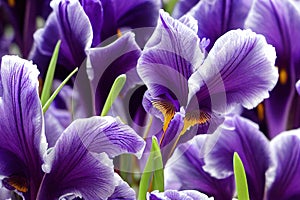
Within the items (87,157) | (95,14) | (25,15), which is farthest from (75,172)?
(25,15)

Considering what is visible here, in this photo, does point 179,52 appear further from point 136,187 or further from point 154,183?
point 136,187

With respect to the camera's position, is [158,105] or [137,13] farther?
[137,13]

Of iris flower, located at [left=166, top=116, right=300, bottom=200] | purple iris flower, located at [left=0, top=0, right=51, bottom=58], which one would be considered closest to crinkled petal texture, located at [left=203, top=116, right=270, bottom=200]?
iris flower, located at [left=166, top=116, right=300, bottom=200]

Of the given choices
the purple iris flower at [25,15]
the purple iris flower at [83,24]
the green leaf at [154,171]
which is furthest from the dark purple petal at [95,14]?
the purple iris flower at [25,15]

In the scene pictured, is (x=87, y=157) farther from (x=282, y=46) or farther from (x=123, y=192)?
(x=282, y=46)

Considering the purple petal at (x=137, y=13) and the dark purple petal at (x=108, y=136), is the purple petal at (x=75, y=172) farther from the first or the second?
the purple petal at (x=137, y=13)

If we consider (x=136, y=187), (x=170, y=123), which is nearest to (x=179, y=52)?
(x=170, y=123)
